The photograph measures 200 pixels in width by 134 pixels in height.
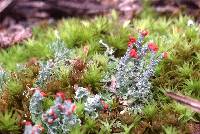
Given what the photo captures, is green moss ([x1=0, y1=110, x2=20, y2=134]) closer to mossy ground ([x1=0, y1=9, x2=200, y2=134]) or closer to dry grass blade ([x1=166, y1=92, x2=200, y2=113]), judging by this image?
mossy ground ([x1=0, y1=9, x2=200, y2=134])

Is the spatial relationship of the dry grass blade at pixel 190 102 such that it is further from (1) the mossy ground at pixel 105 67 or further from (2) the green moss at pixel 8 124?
(2) the green moss at pixel 8 124

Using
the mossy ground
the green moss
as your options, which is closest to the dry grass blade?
the mossy ground

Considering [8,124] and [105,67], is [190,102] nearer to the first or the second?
[105,67]

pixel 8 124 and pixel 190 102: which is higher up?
pixel 190 102

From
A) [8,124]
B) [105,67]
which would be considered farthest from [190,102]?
[8,124]

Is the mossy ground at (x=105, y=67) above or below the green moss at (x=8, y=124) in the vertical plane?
above

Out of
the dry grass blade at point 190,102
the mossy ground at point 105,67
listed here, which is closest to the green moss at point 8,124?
the mossy ground at point 105,67

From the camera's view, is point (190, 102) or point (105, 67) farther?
point (105, 67)

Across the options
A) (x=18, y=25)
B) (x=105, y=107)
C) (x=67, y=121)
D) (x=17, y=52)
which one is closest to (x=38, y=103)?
(x=67, y=121)
